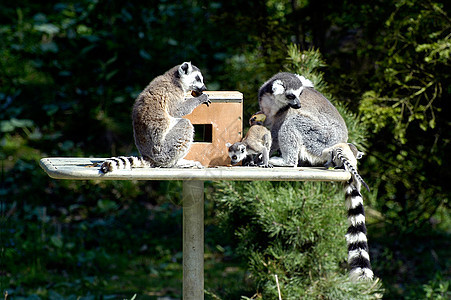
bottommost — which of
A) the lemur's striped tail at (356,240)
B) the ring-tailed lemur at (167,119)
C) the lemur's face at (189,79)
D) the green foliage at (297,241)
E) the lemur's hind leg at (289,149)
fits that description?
the green foliage at (297,241)

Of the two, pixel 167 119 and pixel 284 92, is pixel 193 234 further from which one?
pixel 284 92

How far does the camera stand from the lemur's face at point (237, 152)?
9.96 ft

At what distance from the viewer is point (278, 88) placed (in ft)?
11.1

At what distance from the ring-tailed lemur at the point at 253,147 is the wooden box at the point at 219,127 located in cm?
7

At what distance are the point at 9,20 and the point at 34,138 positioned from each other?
6.80 ft

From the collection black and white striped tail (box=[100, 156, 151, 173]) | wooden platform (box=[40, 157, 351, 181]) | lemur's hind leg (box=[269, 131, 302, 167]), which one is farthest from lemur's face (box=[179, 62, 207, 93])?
wooden platform (box=[40, 157, 351, 181])

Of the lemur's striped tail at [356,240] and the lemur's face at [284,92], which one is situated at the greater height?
the lemur's face at [284,92]

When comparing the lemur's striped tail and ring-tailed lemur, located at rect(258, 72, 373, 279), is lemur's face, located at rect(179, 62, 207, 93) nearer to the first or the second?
ring-tailed lemur, located at rect(258, 72, 373, 279)

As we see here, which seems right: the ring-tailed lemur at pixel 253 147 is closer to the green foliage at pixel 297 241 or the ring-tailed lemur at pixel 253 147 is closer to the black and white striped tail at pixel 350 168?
the black and white striped tail at pixel 350 168

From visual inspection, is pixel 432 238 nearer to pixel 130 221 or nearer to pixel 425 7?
pixel 425 7

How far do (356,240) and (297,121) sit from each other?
2.96 ft

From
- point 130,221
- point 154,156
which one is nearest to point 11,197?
point 130,221

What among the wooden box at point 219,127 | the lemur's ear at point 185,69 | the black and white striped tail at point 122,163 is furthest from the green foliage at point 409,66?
the black and white striped tail at point 122,163

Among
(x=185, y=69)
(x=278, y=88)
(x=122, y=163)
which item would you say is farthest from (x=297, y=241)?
(x=122, y=163)
